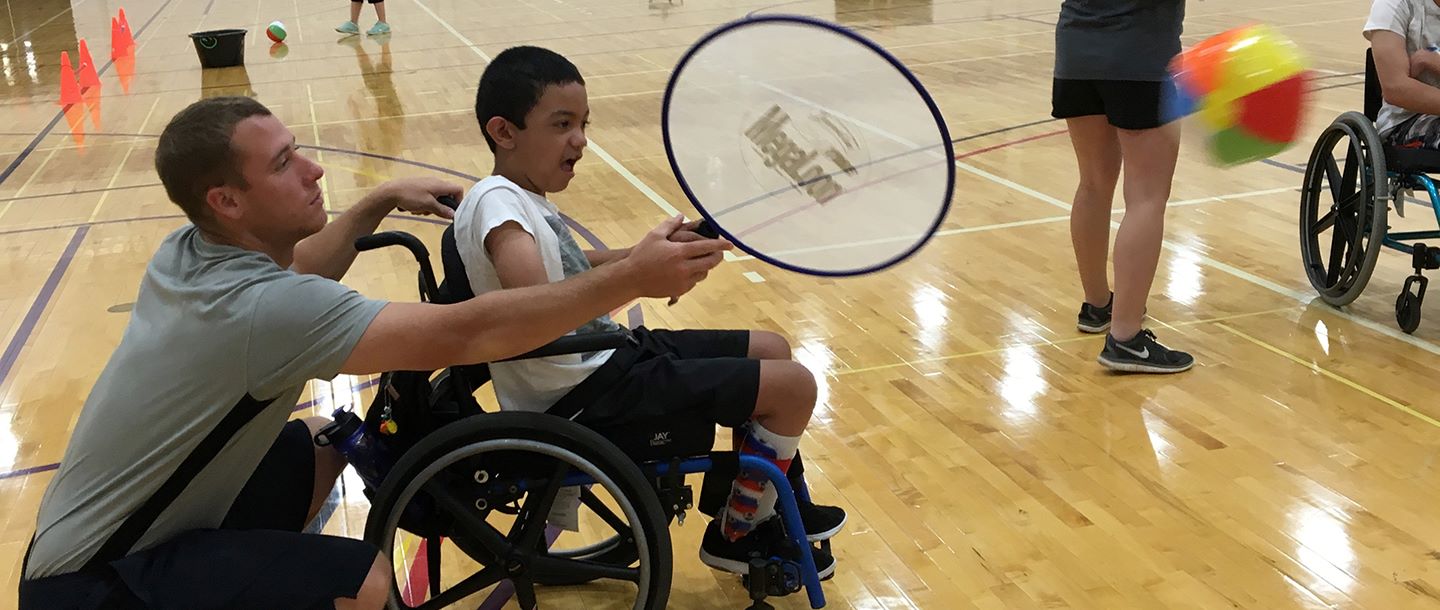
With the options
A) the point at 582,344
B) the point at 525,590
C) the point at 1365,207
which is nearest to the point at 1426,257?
the point at 1365,207

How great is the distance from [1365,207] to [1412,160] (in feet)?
0.62

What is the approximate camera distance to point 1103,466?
3135 mm

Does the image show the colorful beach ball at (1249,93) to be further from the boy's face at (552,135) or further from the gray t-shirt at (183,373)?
the gray t-shirt at (183,373)

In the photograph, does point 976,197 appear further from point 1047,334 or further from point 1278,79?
point 1278,79

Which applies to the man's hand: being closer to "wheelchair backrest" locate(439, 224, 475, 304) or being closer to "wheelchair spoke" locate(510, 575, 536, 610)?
"wheelchair backrest" locate(439, 224, 475, 304)

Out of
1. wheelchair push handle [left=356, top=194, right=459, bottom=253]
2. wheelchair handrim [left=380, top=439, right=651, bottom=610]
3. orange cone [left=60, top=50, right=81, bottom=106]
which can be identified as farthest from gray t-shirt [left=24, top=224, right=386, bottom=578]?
orange cone [left=60, top=50, right=81, bottom=106]

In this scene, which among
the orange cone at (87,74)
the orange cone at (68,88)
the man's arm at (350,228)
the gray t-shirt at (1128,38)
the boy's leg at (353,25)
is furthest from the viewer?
the boy's leg at (353,25)

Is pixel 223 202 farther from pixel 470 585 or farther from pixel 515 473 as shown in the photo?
pixel 470 585

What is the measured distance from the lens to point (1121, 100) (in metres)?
3.53

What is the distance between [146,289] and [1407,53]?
358cm

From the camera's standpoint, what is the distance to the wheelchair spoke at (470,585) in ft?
7.30

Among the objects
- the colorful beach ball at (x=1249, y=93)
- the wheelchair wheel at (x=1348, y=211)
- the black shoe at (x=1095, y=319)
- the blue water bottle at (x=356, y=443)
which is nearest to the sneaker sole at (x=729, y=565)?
the blue water bottle at (x=356, y=443)

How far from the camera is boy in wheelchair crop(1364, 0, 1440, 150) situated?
12.3ft

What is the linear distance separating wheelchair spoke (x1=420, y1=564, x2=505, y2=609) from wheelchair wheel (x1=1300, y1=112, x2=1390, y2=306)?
2901 millimetres
